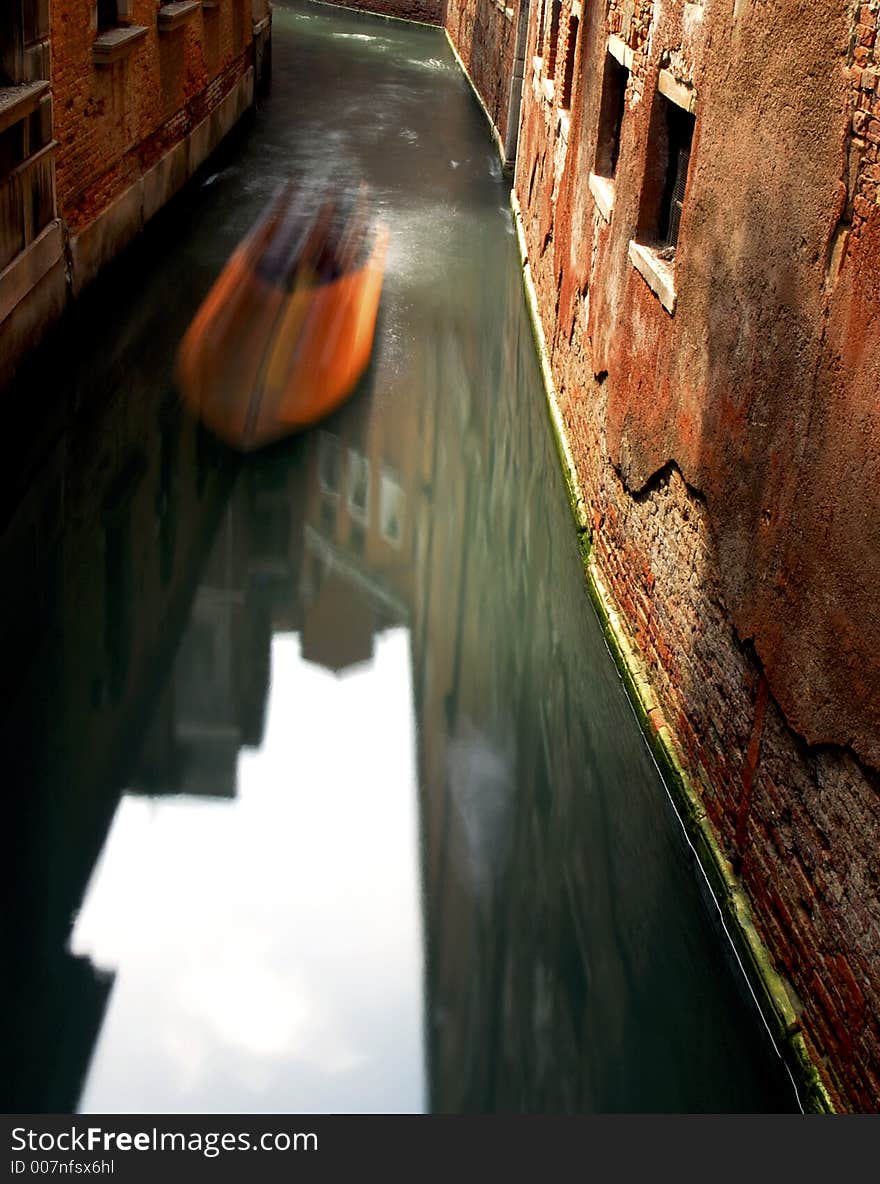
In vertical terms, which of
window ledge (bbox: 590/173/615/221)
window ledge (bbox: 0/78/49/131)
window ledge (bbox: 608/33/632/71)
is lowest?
window ledge (bbox: 590/173/615/221)

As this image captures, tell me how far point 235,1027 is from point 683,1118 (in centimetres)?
122

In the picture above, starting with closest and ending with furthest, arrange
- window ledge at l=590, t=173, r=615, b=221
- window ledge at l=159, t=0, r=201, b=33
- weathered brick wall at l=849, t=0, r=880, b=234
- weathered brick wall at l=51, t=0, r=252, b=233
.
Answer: weathered brick wall at l=849, t=0, r=880, b=234, window ledge at l=590, t=173, r=615, b=221, weathered brick wall at l=51, t=0, r=252, b=233, window ledge at l=159, t=0, r=201, b=33

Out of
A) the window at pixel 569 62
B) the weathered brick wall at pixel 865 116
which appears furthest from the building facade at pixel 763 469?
the window at pixel 569 62

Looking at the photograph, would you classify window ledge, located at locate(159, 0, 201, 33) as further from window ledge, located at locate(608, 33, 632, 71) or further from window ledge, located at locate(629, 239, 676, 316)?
window ledge, located at locate(629, 239, 676, 316)

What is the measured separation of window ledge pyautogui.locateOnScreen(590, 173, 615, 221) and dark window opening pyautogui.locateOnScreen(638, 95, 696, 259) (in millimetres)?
723

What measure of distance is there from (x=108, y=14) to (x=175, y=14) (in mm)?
1298

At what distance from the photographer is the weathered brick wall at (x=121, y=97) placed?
890 cm

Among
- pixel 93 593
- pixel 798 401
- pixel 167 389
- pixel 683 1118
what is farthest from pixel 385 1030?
pixel 167 389

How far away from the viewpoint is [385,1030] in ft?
12.7

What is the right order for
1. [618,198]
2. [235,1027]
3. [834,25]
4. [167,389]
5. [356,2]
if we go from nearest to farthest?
[834,25]
[235,1027]
[618,198]
[167,389]
[356,2]

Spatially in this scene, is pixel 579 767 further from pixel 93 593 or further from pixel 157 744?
pixel 93 593

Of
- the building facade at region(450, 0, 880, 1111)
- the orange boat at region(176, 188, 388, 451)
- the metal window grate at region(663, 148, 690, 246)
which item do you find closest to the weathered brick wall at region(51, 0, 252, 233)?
the orange boat at region(176, 188, 388, 451)

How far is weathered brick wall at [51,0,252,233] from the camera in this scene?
8.90 m

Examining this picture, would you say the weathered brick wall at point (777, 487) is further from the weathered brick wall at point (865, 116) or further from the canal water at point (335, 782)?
the canal water at point (335, 782)
